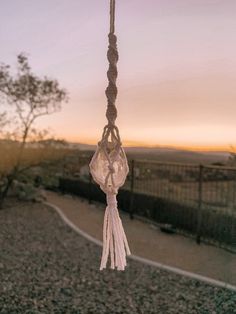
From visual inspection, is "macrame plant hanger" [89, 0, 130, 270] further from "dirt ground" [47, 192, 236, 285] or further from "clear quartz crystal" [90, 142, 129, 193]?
"dirt ground" [47, 192, 236, 285]

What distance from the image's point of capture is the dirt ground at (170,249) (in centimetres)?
397

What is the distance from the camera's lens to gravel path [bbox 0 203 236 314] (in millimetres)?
3016

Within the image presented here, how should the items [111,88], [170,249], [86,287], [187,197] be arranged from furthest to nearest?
[187,197]
[170,249]
[86,287]
[111,88]

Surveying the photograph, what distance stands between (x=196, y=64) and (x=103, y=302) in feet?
6.74

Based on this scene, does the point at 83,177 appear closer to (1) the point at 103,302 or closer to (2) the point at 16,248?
→ (2) the point at 16,248

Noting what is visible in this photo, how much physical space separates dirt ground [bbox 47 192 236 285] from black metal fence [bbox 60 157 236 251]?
0.54 ft

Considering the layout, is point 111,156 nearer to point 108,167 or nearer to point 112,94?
point 108,167

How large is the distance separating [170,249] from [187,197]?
3.33 feet

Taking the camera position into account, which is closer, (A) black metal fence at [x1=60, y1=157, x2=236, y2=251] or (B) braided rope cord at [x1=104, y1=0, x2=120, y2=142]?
(B) braided rope cord at [x1=104, y1=0, x2=120, y2=142]

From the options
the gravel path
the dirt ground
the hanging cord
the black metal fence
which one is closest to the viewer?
the hanging cord

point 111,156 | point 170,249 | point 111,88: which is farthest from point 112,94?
point 170,249

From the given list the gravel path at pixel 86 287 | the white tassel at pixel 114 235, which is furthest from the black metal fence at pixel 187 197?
the white tassel at pixel 114 235

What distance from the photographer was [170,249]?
4.79 m

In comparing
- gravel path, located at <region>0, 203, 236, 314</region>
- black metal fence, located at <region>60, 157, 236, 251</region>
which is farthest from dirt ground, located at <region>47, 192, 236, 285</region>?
gravel path, located at <region>0, 203, 236, 314</region>
